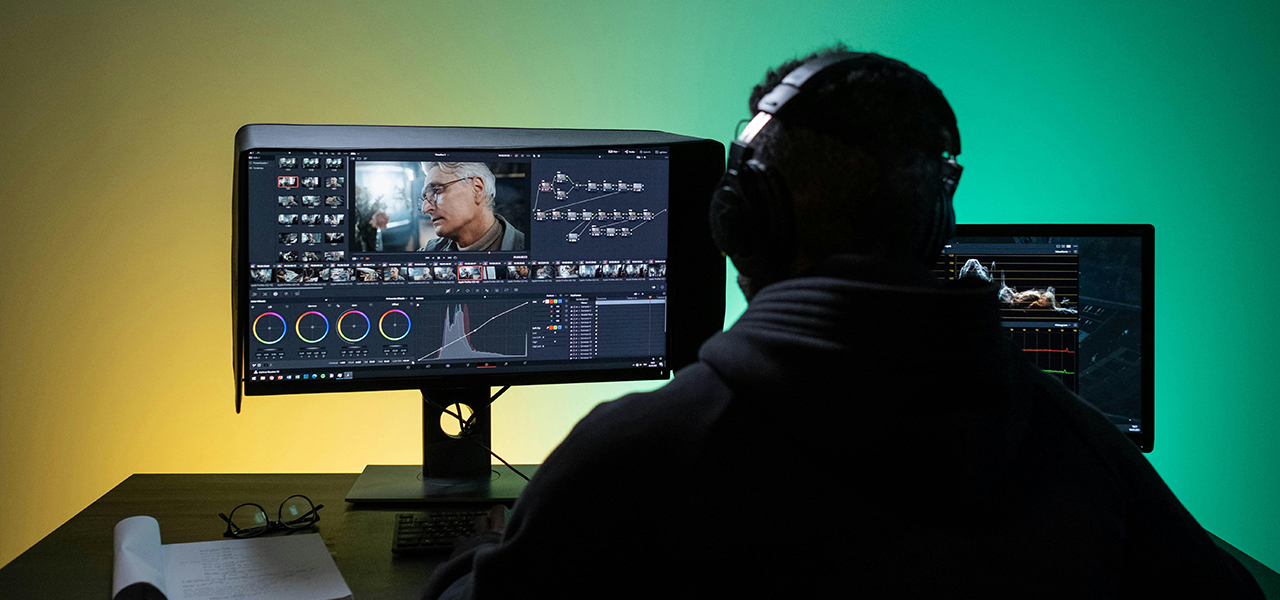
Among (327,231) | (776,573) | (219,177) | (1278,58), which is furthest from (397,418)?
(1278,58)

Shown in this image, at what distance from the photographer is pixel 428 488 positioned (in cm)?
142

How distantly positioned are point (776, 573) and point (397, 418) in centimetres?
156

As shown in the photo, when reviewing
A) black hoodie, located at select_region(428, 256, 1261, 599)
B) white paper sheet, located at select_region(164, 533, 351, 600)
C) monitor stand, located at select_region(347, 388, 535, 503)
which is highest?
black hoodie, located at select_region(428, 256, 1261, 599)

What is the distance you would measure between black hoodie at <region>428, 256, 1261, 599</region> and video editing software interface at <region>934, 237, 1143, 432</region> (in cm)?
82

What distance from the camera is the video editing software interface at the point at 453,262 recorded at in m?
1.32

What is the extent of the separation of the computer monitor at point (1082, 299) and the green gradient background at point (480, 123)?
0.67 metres

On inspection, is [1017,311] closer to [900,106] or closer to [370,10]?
[900,106]

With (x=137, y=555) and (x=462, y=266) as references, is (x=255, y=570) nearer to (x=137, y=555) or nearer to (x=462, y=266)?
(x=137, y=555)

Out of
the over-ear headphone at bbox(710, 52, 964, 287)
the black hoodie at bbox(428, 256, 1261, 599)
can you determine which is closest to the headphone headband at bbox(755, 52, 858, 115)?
the over-ear headphone at bbox(710, 52, 964, 287)

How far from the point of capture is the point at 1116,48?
6.69 feet

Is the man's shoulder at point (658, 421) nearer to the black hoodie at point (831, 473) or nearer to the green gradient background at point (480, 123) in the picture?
the black hoodie at point (831, 473)

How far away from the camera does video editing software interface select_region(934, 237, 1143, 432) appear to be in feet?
4.65

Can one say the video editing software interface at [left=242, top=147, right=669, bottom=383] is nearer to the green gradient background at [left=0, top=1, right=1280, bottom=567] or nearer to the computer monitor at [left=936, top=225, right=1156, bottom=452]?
the computer monitor at [left=936, top=225, right=1156, bottom=452]

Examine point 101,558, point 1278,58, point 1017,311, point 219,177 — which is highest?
point 1278,58
